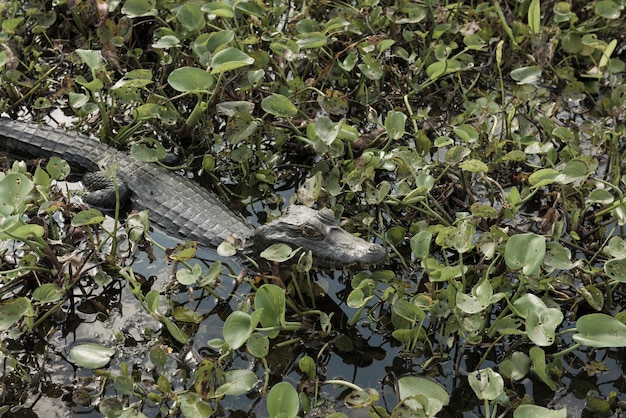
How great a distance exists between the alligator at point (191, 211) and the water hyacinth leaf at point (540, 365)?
2.48ft

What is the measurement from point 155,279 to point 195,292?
21cm

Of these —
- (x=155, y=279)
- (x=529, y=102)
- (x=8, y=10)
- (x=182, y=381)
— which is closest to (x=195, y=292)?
(x=155, y=279)

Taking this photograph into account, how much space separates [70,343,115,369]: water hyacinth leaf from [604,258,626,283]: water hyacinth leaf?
1.92m

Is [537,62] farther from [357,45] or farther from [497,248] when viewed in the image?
[497,248]

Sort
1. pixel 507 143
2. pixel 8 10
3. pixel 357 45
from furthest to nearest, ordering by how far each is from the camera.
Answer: pixel 8 10 < pixel 357 45 < pixel 507 143

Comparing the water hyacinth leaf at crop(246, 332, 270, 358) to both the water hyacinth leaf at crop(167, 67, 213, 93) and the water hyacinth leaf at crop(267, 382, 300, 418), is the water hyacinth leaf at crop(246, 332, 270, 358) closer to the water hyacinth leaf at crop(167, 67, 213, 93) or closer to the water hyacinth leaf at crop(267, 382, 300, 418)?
the water hyacinth leaf at crop(267, 382, 300, 418)

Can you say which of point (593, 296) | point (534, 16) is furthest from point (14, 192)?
point (534, 16)

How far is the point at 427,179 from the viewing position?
10.5ft

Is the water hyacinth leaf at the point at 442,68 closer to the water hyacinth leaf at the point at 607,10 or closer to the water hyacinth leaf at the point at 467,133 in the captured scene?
the water hyacinth leaf at the point at 467,133

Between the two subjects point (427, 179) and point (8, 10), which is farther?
point (8, 10)

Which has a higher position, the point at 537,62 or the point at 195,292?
the point at 537,62

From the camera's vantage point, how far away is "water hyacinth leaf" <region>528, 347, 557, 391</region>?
258 cm

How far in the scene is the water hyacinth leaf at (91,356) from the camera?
2.61m

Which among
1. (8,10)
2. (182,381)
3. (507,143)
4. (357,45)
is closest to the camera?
(182,381)
